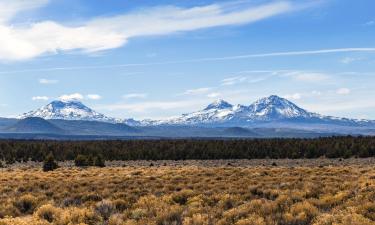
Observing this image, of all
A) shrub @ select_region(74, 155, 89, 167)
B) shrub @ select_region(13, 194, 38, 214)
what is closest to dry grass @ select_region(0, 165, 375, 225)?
shrub @ select_region(13, 194, 38, 214)

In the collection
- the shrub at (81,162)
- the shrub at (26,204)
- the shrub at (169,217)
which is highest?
the shrub at (169,217)

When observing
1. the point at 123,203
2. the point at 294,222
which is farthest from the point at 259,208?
the point at 123,203

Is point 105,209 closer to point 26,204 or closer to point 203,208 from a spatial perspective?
point 203,208

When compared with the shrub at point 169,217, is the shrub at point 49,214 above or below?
below

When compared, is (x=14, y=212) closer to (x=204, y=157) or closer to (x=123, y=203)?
(x=123, y=203)

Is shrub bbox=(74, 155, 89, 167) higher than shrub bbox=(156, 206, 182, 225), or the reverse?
shrub bbox=(156, 206, 182, 225)

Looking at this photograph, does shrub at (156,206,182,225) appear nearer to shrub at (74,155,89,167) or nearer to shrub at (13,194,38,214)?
shrub at (13,194,38,214)

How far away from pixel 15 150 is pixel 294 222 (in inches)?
3396

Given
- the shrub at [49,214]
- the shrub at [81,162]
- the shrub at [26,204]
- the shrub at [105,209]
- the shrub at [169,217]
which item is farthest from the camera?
the shrub at [81,162]

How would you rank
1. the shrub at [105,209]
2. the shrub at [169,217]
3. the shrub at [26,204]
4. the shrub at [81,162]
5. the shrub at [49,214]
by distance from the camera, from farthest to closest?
1. the shrub at [81,162]
2. the shrub at [26,204]
3. the shrub at [105,209]
4. the shrub at [49,214]
5. the shrub at [169,217]

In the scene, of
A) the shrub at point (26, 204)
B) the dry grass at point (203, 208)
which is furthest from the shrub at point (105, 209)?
the shrub at point (26, 204)

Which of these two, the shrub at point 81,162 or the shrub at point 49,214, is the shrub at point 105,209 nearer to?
the shrub at point 49,214

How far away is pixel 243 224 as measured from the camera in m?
13.7

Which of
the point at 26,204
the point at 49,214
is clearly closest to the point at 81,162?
the point at 26,204
